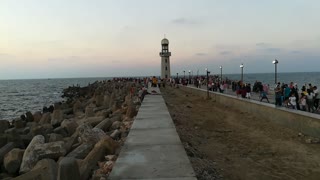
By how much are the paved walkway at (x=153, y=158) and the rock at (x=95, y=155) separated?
37 centimetres

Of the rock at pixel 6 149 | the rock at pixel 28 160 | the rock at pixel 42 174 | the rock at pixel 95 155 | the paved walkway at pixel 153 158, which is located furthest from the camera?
the rock at pixel 6 149

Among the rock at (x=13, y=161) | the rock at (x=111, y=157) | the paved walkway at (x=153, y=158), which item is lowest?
the rock at (x=13, y=161)

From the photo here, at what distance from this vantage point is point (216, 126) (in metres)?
13.1

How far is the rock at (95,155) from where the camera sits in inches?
257

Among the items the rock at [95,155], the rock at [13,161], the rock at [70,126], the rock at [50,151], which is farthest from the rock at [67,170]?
the rock at [70,126]

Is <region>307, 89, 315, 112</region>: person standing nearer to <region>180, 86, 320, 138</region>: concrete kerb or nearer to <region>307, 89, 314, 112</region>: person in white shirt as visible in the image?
<region>307, 89, 314, 112</region>: person in white shirt

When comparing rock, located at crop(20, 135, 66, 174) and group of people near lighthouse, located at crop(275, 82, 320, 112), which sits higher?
group of people near lighthouse, located at crop(275, 82, 320, 112)

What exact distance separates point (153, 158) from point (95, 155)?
1275 millimetres

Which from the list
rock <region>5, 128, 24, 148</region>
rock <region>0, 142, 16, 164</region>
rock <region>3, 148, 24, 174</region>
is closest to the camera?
rock <region>3, 148, 24, 174</region>

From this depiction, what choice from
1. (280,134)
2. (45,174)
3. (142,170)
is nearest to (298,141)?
(280,134)

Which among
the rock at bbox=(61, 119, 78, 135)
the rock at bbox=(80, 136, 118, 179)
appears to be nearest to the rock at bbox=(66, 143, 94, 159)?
the rock at bbox=(80, 136, 118, 179)

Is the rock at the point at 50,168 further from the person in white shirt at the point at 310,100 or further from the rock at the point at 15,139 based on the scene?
the person in white shirt at the point at 310,100

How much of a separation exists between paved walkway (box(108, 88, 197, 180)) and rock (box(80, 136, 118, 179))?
0.37 meters

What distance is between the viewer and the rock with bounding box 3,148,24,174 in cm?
861
